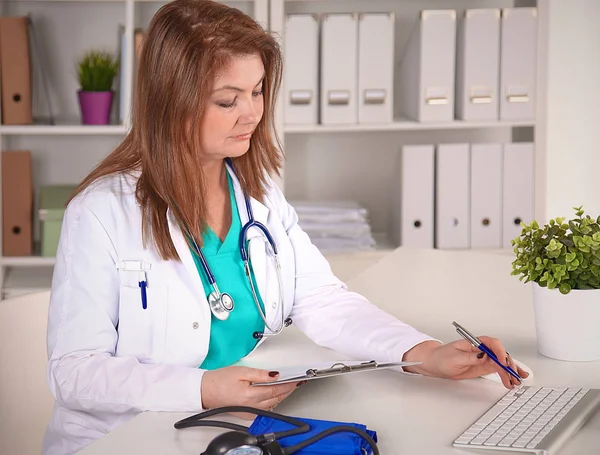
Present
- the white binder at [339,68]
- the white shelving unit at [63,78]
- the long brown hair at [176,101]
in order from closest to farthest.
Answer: the long brown hair at [176,101]
the white binder at [339,68]
the white shelving unit at [63,78]

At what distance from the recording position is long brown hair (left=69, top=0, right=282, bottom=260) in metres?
1.39

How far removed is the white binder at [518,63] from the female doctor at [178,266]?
5.07 feet

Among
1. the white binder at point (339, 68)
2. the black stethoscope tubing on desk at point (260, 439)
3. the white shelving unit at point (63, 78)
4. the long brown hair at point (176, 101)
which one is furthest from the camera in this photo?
the white shelving unit at point (63, 78)

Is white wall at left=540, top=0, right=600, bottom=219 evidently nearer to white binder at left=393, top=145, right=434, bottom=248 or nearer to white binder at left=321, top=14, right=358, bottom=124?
white binder at left=393, top=145, right=434, bottom=248

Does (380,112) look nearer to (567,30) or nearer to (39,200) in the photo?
(567,30)

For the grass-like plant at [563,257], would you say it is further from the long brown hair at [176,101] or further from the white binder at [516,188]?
the white binder at [516,188]

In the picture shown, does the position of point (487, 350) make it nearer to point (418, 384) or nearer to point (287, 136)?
point (418, 384)

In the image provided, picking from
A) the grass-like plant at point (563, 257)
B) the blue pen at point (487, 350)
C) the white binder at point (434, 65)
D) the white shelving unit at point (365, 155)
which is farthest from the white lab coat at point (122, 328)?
the white shelving unit at point (365, 155)

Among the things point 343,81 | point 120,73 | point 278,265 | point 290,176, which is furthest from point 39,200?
point 278,265

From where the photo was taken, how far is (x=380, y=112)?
2941mm

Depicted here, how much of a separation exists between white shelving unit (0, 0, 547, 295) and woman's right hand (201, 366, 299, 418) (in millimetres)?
1922

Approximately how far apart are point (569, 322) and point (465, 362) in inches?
8.5

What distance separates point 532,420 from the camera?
1134mm

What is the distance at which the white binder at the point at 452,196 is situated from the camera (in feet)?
9.68
